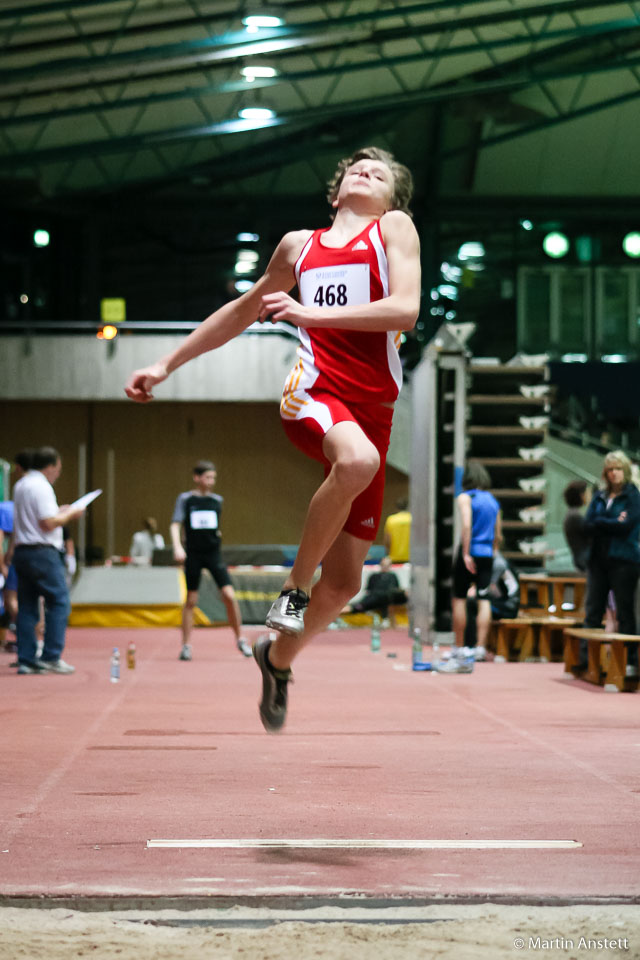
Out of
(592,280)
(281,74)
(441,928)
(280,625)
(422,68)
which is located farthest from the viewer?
(592,280)

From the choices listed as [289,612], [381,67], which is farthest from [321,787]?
[381,67]

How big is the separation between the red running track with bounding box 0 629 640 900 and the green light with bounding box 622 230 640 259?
21773 mm

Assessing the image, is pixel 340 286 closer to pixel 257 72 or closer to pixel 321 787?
pixel 321 787

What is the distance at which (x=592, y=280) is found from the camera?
100 ft

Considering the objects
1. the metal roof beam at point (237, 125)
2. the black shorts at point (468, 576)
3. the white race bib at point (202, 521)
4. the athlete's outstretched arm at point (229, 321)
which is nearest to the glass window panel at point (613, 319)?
the metal roof beam at point (237, 125)

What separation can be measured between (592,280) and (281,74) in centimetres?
1072

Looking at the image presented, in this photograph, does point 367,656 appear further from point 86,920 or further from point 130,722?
point 86,920

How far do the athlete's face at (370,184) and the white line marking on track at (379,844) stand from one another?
2161mm

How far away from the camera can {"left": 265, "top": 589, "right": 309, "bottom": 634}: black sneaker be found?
4.12 metres

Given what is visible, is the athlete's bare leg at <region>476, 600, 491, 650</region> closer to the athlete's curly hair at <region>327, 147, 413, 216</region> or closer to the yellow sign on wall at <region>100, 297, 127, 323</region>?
the athlete's curly hair at <region>327, 147, 413, 216</region>

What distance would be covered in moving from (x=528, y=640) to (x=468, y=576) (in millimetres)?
1472

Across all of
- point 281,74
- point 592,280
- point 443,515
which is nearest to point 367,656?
point 443,515

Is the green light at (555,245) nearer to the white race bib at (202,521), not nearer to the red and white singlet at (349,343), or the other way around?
the white race bib at (202,521)

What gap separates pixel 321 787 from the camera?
5496 millimetres
